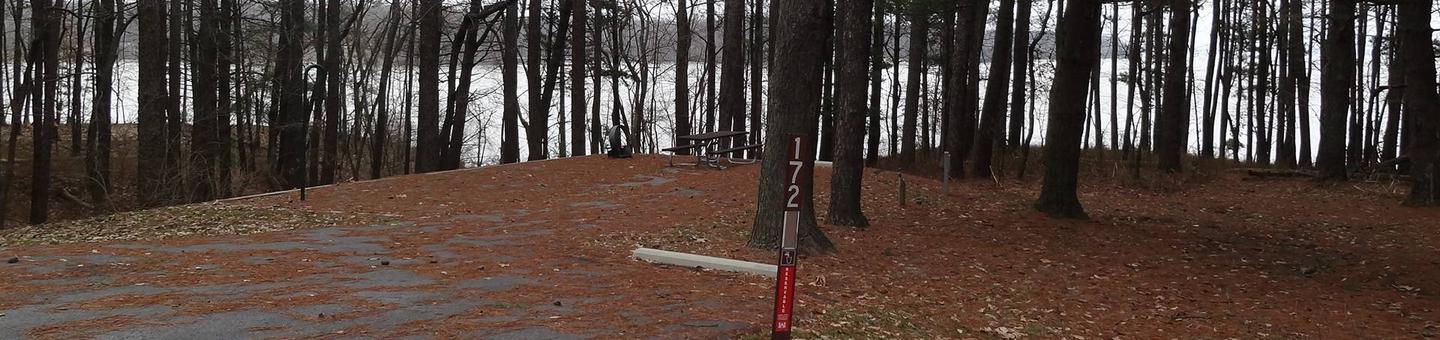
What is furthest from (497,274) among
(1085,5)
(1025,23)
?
(1025,23)

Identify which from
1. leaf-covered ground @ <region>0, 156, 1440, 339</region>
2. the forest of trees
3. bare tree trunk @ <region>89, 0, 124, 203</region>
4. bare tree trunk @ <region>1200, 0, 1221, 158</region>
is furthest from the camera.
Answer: bare tree trunk @ <region>1200, 0, 1221, 158</region>

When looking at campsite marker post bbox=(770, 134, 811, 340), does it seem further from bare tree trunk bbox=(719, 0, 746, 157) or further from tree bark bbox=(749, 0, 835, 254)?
→ bare tree trunk bbox=(719, 0, 746, 157)

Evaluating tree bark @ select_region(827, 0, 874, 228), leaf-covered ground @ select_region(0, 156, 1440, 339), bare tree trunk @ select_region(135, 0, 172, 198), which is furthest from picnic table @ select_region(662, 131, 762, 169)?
bare tree trunk @ select_region(135, 0, 172, 198)

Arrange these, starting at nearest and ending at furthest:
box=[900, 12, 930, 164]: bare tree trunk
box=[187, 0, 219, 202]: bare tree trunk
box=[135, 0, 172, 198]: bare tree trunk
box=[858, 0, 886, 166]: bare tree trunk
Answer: box=[135, 0, 172, 198]: bare tree trunk, box=[187, 0, 219, 202]: bare tree trunk, box=[900, 12, 930, 164]: bare tree trunk, box=[858, 0, 886, 166]: bare tree trunk

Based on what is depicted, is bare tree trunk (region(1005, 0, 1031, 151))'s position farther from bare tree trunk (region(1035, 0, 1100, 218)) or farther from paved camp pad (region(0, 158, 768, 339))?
paved camp pad (region(0, 158, 768, 339))

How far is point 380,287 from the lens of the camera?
6.81 metres

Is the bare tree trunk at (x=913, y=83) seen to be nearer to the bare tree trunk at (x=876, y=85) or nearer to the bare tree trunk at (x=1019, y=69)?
the bare tree trunk at (x=876, y=85)

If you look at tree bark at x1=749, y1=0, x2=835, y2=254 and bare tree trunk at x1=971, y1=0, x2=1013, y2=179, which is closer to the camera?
tree bark at x1=749, y1=0, x2=835, y2=254

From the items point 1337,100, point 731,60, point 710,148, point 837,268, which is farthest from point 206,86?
point 1337,100

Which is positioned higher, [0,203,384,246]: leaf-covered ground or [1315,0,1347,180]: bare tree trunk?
[1315,0,1347,180]: bare tree trunk

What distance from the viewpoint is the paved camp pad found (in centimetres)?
554

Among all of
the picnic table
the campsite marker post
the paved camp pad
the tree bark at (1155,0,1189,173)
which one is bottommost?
the paved camp pad

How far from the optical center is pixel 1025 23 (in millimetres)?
21047

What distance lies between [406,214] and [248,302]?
5.98 m
